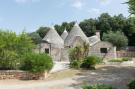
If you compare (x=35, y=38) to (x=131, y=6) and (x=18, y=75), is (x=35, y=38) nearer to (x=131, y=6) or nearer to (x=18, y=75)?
(x=18, y=75)

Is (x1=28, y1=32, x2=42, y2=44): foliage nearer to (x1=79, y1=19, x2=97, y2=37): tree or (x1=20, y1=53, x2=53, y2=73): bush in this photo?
(x1=20, y1=53, x2=53, y2=73): bush

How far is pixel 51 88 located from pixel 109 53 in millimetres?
24717

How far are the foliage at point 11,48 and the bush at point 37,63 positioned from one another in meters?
1.78

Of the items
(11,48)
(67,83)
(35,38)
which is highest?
(35,38)

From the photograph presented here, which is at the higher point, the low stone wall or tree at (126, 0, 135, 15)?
tree at (126, 0, 135, 15)

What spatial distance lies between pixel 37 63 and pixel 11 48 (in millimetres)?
3827

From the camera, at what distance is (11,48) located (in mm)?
24453

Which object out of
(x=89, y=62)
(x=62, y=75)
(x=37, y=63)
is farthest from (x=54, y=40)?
(x=37, y=63)

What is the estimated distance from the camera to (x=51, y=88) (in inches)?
688

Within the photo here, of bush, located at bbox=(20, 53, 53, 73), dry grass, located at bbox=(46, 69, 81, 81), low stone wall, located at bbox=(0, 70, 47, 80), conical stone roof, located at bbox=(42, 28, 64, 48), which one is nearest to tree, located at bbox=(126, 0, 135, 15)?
dry grass, located at bbox=(46, 69, 81, 81)

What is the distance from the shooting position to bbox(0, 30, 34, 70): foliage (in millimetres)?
24000

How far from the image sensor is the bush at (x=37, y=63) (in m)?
21.6

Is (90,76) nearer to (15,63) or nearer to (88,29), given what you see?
(15,63)

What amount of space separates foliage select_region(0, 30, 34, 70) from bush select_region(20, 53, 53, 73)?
1.78 metres
